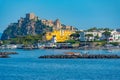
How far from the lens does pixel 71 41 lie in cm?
14212

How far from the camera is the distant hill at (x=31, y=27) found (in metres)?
184

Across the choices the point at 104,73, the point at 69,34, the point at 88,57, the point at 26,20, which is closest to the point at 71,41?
A: the point at 69,34

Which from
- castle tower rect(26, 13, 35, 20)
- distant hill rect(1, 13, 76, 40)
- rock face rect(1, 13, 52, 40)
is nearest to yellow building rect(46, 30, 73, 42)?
distant hill rect(1, 13, 76, 40)

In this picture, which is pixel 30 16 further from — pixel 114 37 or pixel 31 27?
pixel 114 37

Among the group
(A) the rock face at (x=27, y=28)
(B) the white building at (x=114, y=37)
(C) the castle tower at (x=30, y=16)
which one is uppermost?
(C) the castle tower at (x=30, y=16)

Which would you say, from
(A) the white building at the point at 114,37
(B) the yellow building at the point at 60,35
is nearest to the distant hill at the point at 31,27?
(B) the yellow building at the point at 60,35

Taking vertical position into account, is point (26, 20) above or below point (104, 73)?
above

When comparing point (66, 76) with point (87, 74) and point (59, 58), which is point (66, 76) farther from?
point (59, 58)

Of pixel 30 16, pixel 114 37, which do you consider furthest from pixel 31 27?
pixel 114 37

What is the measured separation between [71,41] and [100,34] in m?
11.8

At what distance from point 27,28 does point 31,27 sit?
140 centimetres

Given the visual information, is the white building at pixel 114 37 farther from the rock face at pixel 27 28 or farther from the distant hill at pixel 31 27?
the rock face at pixel 27 28

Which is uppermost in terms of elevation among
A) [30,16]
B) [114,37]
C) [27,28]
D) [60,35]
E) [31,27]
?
[30,16]

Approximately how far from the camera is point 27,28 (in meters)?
187
